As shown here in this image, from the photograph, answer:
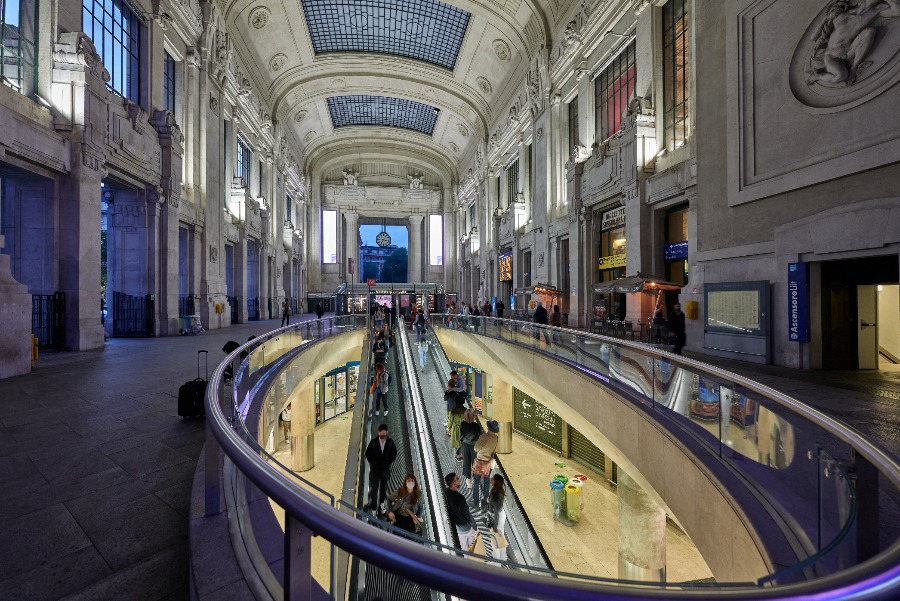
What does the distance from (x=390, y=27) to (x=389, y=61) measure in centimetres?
306

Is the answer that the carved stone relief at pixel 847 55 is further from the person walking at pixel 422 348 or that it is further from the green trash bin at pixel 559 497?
the green trash bin at pixel 559 497

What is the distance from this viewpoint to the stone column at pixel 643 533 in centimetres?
956

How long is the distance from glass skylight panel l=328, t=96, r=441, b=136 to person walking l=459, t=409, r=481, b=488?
111ft

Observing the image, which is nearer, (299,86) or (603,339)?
(603,339)

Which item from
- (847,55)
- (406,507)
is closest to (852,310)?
(847,55)

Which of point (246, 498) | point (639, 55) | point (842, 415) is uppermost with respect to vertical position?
point (639, 55)

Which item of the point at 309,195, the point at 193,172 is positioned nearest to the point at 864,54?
the point at 193,172

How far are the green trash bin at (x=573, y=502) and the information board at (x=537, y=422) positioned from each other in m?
3.92

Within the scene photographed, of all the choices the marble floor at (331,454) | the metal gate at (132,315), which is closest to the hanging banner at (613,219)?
the marble floor at (331,454)

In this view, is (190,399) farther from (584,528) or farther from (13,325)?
(584,528)

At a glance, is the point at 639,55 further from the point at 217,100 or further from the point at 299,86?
the point at 299,86

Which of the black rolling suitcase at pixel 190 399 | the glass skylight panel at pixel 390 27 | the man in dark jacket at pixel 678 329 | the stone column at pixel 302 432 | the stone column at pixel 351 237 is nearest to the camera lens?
the black rolling suitcase at pixel 190 399

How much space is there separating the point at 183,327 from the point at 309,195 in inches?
1146

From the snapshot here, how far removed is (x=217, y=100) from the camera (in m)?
19.8
